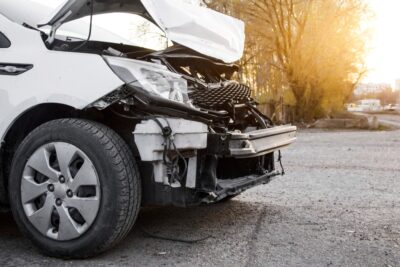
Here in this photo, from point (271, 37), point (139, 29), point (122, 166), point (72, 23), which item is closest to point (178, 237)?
point (122, 166)

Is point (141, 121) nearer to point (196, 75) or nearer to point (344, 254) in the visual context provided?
point (196, 75)

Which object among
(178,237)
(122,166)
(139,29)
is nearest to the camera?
(122,166)

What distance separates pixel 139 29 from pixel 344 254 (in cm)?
360

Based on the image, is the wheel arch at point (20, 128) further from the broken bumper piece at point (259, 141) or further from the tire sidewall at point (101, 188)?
the broken bumper piece at point (259, 141)

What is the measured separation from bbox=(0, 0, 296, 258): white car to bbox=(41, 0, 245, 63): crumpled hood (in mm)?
14

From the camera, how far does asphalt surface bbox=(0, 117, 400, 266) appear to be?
3254 mm

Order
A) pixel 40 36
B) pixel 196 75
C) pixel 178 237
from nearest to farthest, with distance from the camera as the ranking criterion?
pixel 40 36 → pixel 178 237 → pixel 196 75

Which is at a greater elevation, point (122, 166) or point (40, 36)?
point (40, 36)

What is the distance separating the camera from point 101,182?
3.14 m

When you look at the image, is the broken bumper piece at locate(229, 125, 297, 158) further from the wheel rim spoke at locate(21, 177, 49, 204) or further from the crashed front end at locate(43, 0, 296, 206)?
the wheel rim spoke at locate(21, 177, 49, 204)

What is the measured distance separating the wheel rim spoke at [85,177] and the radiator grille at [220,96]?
909 millimetres

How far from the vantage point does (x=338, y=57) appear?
835 inches

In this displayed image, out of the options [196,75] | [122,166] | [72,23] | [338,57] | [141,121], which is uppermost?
[338,57]

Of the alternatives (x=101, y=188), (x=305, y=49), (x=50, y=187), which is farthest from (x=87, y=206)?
(x=305, y=49)
